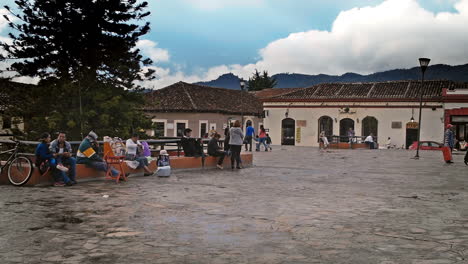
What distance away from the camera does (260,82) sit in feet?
288

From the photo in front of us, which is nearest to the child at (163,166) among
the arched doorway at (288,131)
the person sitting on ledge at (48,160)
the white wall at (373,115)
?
the person sitting on ledge at (48,160)

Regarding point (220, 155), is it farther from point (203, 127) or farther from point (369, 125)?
point (203, 127)

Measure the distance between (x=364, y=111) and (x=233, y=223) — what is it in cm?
3924

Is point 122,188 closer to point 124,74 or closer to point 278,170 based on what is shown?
point 278,170

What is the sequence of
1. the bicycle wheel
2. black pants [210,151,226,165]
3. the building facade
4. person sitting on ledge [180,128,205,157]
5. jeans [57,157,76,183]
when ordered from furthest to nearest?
the building facade → black pants [210,151,226,165] → person sitting on ledge [180,128,205,157] → jeans [57,157,76,183] → the bicycle wheel

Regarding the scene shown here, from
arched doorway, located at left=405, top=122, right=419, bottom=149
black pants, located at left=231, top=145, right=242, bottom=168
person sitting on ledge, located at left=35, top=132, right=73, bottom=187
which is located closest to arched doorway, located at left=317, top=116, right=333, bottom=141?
arched doorway, located at left=405, top=122, right=419, bottom=149

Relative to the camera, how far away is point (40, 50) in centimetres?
2334

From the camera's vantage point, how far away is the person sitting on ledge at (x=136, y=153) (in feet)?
42.5

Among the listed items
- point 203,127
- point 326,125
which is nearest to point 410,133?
point 326,125

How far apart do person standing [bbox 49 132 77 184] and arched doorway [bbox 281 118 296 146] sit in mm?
36772

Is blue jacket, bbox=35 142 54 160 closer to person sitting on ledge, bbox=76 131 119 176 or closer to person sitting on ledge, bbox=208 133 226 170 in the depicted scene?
person sitting on ledge, bbox=76 131 119 176

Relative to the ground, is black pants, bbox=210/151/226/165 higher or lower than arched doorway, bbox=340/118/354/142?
lower

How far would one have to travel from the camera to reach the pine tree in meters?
20.7

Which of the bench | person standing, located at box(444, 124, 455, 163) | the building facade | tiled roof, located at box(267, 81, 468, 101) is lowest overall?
the bench
